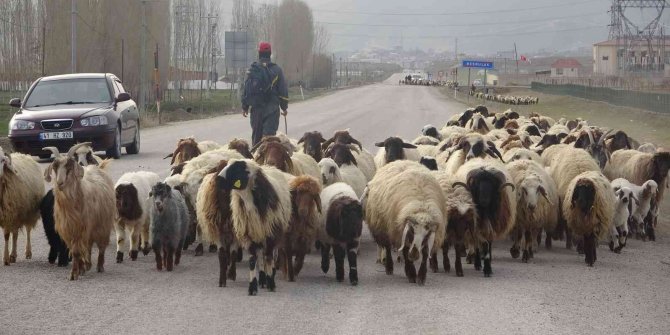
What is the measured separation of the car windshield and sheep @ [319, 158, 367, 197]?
11.2 m

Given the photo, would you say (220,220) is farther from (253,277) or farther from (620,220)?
(620,220)

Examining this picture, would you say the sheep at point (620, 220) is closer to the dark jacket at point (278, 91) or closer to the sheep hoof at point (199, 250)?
the sheep hoof at point (199, 250)

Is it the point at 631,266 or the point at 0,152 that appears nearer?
the point at 0,152

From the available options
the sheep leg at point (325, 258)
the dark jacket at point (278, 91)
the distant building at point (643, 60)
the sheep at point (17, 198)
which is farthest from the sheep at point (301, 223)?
the distant building at point (643, 60)

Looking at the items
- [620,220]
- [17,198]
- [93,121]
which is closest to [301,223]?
[17,198]

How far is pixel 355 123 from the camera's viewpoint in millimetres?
44625

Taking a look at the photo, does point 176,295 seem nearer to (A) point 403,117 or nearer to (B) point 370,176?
(B) point 370,176

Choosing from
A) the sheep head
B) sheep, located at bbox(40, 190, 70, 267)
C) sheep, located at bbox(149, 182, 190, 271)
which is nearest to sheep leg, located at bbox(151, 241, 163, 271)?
sheep, located at bbox(149, 182, 190, 271)

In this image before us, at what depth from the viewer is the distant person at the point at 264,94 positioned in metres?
17.4

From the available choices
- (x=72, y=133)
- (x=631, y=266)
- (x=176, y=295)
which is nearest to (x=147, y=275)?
(x=176, y=295)

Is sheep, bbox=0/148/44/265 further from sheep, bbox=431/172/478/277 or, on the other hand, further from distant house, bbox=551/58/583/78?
distant house, bbox=551/58/583/78

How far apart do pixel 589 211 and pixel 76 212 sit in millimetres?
6151

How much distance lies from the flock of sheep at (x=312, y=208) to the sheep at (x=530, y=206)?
2 cm

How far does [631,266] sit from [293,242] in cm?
436
